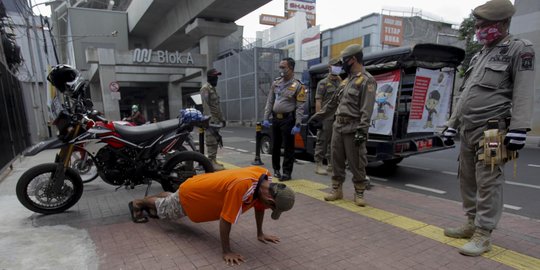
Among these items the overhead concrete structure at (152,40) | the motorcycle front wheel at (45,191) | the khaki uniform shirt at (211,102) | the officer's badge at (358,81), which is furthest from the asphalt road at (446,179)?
the overhead concrete structure at (152,40)

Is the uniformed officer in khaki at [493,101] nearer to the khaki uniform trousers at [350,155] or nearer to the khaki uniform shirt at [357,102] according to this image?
the khaki uniform shirt at [357,102]

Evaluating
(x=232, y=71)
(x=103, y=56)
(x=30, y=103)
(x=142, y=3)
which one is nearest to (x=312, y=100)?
(x=30, y=103)

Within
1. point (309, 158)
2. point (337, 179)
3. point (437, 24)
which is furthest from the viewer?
point (437, 24)

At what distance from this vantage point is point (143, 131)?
4.55m

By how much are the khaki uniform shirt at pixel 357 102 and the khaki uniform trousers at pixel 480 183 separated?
3.89 feet

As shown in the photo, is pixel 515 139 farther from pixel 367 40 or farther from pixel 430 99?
pixel 367 40

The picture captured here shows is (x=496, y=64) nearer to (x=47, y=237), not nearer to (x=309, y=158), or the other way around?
(x=47, y=237)

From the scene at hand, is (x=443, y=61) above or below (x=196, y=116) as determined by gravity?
above

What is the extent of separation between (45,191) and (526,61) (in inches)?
207

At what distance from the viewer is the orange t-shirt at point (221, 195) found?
9.06 ft

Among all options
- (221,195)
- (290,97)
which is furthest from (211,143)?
(221,195)

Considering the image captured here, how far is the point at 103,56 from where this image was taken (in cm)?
1933

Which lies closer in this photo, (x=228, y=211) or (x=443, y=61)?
(x=228, y=211)

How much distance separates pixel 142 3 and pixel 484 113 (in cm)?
2541
